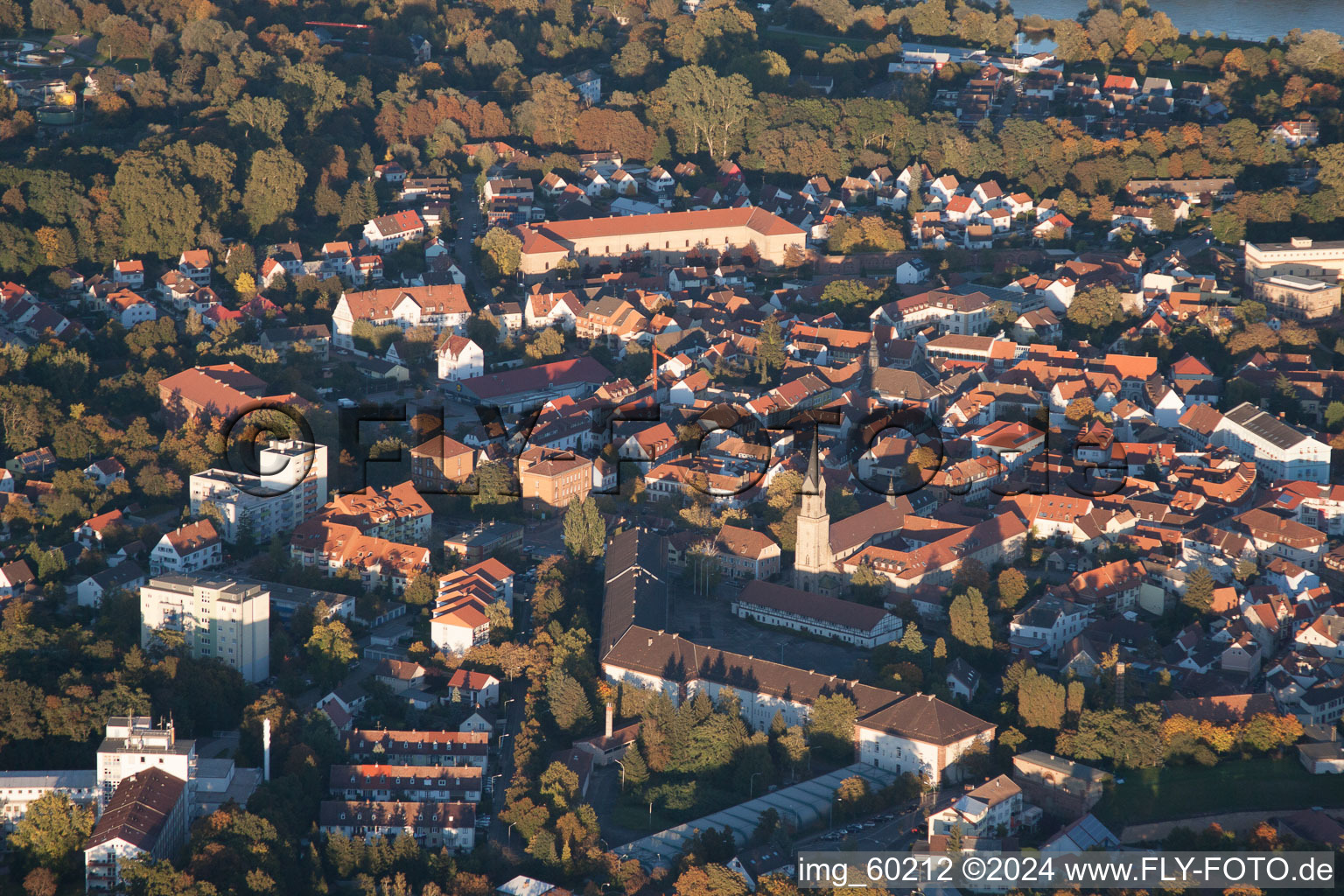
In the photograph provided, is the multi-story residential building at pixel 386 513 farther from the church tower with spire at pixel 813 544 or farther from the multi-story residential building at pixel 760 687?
the church tower with spire at pixel 813 544

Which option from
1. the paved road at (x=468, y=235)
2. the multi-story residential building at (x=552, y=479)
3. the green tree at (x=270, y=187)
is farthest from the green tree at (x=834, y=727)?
the green tree at (x=270, y=187)

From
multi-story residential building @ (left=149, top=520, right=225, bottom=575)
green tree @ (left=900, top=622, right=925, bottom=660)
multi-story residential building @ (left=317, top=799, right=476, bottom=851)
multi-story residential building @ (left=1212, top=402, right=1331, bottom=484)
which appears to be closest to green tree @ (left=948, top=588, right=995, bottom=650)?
green tree @ (left=900, top=622, right=925, bottom=660)

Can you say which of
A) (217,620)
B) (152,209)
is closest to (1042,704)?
(217,620)

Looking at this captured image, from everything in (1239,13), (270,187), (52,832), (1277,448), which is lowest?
(52,832)

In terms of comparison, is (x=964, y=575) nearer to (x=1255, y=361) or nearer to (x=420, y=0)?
(x=1255, y=361)

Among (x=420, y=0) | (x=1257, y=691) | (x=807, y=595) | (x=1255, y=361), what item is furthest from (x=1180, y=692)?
(x=420, y=0)

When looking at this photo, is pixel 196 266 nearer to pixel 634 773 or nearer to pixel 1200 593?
pixel 634 773

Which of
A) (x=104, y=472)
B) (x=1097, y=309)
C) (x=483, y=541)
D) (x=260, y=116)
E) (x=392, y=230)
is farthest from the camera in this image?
(x=260, y=116)
